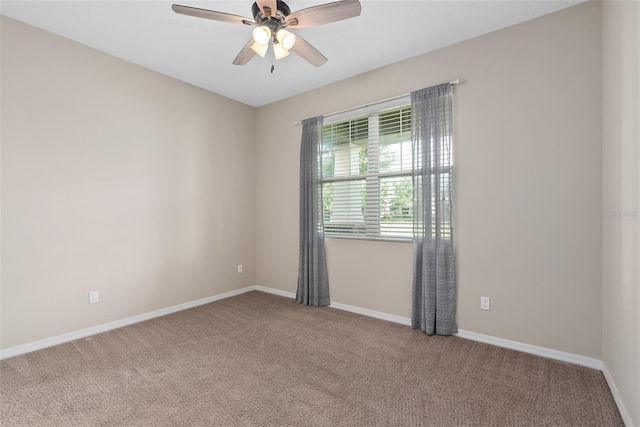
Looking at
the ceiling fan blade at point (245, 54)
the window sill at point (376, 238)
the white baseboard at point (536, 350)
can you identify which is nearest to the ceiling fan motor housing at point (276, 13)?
the ceiling fan blade at point (245, 54)

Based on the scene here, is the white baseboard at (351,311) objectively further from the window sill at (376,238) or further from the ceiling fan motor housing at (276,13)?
the ceiling fan motor housing at (276,13)

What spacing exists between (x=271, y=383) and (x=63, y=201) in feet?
8.17

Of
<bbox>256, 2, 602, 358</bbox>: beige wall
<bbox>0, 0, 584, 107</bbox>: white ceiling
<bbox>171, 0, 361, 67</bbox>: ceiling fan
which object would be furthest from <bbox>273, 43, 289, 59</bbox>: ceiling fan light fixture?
<bbox>256, 2, 602, 358</bbox>: beige wall

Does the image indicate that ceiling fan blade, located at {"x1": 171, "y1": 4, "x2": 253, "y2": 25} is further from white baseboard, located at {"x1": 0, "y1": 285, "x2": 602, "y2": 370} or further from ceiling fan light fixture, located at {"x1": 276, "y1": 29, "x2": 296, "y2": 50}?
white baseboard, located at {"x1": 0, "y1": 285, "x2": 602, "y2": 370}

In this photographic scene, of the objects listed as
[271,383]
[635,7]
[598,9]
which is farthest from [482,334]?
[598,9]

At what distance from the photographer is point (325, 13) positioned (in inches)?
75.2

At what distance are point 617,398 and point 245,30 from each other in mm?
3775

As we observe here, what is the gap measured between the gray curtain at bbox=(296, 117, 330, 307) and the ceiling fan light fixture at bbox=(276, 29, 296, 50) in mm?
1704

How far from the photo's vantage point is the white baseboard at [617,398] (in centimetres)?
158

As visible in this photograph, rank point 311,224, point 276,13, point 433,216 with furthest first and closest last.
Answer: point 311,224 → point 433,216 → point 276,13

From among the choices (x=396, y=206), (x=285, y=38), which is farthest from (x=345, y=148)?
(x=285, y=38)

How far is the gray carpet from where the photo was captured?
67.0 inches

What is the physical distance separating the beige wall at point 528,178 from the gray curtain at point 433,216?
4.2 inches

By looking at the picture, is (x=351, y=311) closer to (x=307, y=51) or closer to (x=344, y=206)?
(x=344, y=206)
